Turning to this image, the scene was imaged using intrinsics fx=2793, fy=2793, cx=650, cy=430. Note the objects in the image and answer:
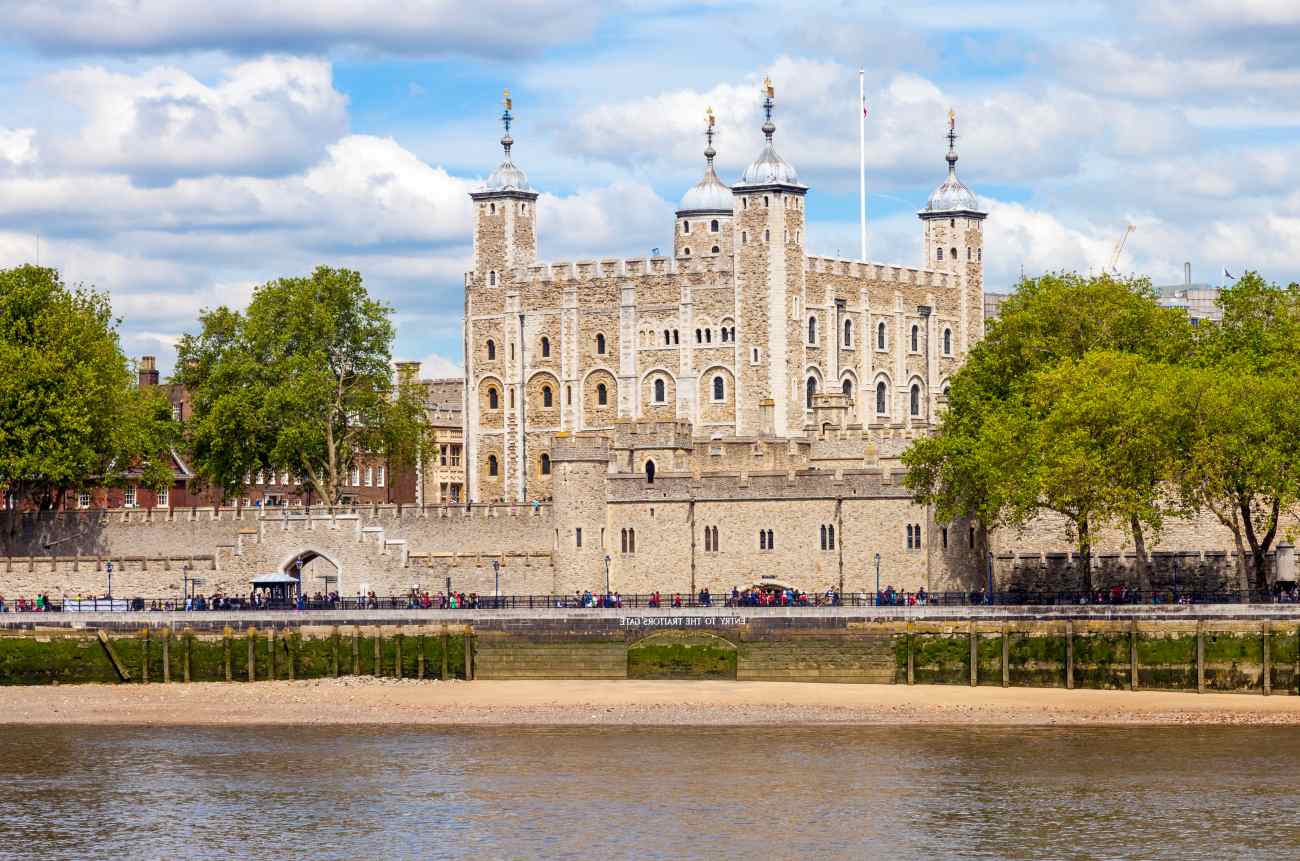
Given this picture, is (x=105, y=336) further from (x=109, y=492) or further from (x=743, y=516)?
(x=743, y=516)

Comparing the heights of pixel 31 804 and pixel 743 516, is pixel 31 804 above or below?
below

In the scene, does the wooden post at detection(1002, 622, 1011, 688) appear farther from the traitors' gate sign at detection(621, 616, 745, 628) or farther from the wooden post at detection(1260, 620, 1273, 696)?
the traitors' gate sign at detection(621, 616, 745, 628)

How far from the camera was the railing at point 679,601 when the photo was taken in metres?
76.2

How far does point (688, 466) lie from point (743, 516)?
5.02 m

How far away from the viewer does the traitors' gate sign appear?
7688 centimetres

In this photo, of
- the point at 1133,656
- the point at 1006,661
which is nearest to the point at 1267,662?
the point at 1133,656

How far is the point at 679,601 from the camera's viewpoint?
7981 cm

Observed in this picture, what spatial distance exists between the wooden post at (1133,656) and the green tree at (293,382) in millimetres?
36583

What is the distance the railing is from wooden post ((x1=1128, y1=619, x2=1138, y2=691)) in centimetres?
129

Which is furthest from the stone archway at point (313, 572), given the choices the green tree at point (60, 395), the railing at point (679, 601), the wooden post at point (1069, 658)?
the wooden post at point (1069, 658)

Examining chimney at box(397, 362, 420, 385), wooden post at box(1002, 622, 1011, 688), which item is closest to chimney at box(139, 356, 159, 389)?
chimney at box(397, 362, 420, 385)

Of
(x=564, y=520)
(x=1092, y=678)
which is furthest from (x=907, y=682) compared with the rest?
(x=564, y=520)

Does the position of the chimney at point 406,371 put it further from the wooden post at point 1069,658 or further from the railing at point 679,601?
the wooden post at point 1069,658

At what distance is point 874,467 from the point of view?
8950 cm
